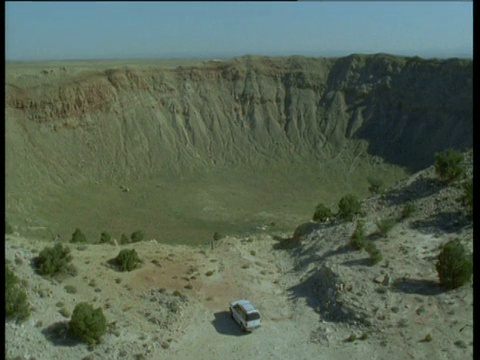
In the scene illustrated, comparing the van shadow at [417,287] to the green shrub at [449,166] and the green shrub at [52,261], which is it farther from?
the green shrub at [52,261]

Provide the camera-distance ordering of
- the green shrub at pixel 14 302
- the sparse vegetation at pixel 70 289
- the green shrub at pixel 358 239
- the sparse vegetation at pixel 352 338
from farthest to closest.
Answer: the green shrub at pixel 358 239 < the sparse vegetation at pixel 70 289 < the sparse vegetation at pixel 352 338 < the green shrub at pixel 14 302

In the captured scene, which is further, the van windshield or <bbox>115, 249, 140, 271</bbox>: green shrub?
<bbox>115, 249, 140, 271</bbox>: green shrub

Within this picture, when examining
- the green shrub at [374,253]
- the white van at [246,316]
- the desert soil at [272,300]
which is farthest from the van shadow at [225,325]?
the green shrub at [374,253]

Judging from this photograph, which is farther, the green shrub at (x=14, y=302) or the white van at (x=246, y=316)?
the white van at (x=246, y=316)

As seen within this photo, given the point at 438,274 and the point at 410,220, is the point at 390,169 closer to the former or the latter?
the point at 410,220

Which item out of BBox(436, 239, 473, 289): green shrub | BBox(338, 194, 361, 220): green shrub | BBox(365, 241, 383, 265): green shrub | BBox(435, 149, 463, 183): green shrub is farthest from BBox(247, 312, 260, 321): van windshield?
BBox(435, 149, 463, 183): green shrub

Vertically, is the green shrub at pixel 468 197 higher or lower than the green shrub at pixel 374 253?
higher

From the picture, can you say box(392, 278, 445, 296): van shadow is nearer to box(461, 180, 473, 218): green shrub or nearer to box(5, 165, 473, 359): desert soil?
box(5, 165, 473, 359): desert soil
